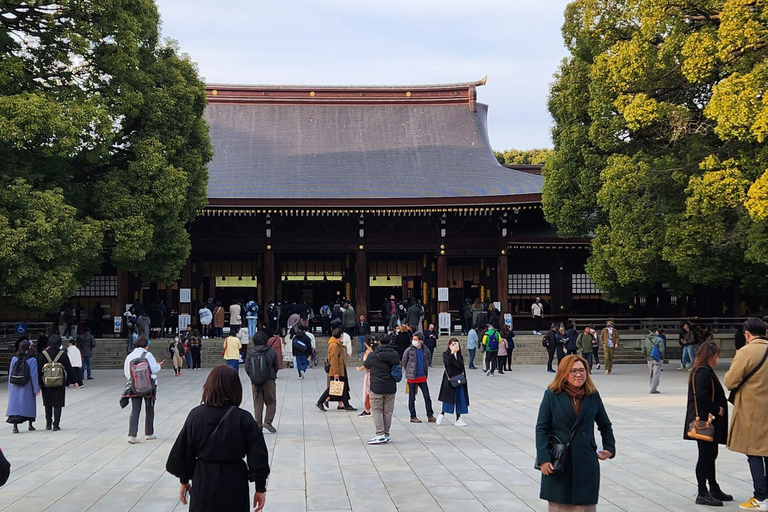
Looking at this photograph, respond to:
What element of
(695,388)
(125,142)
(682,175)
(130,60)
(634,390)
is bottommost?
(634,390)

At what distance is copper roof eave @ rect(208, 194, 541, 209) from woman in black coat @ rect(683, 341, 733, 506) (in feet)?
63.3

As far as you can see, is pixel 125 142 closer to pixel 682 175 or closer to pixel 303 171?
pixel 303 171

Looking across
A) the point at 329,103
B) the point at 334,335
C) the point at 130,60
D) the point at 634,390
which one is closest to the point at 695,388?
the point at 334,335

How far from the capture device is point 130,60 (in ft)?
69.1

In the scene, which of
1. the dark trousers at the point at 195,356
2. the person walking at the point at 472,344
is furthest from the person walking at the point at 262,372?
the dark trousers at the point at 195,356

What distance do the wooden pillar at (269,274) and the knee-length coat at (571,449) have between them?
22.8 metres

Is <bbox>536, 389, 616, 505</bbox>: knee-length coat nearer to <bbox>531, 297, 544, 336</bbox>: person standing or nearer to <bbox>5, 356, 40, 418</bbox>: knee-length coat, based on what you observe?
<bbox>5, 356, 40, 418</bbox>: knee-length coat

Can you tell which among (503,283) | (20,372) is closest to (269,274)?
(503,283)

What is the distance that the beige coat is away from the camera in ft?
23.8

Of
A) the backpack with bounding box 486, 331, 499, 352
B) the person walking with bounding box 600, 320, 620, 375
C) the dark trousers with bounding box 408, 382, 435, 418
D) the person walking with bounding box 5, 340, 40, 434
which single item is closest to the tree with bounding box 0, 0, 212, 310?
the person walking with bounding box 5, 340, 40, 434

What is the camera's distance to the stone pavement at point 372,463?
791 cm

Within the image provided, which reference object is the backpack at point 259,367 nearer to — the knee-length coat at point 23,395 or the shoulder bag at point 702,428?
the knee-length coat at point 23,395

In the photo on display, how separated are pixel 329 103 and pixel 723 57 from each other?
2118 cm

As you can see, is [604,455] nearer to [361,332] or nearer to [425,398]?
[425,398]
